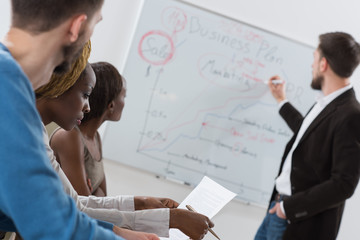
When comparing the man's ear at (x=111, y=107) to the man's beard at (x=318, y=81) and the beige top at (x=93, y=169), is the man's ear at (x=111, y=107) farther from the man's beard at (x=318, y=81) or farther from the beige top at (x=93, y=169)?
the man's beard at (x=318, y=81)

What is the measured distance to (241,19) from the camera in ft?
9.82

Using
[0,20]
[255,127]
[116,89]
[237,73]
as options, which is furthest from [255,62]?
[0,20]

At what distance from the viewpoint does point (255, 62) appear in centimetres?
302

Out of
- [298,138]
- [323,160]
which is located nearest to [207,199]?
[323,160]

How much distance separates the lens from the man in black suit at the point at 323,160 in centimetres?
231

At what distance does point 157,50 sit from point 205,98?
443 millimetres

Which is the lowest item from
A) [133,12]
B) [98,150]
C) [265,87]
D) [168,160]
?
[168,160]

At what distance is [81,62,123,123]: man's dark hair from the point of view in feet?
6.55

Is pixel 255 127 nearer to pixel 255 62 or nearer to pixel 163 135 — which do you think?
pixel 255 62

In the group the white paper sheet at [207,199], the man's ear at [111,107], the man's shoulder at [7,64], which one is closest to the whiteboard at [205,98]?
the man's ear at [111,107]

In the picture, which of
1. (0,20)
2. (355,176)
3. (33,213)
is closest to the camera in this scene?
(33,213)

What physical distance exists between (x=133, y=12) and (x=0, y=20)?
2.75ft

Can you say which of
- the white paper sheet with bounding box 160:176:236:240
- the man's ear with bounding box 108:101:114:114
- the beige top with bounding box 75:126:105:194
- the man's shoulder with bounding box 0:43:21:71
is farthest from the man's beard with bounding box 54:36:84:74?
the man's ear with bounding box 108:101:114:114

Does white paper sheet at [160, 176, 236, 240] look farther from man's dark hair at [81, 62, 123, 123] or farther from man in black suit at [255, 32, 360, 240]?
man in black suit at [255, 32, 360, 240]
